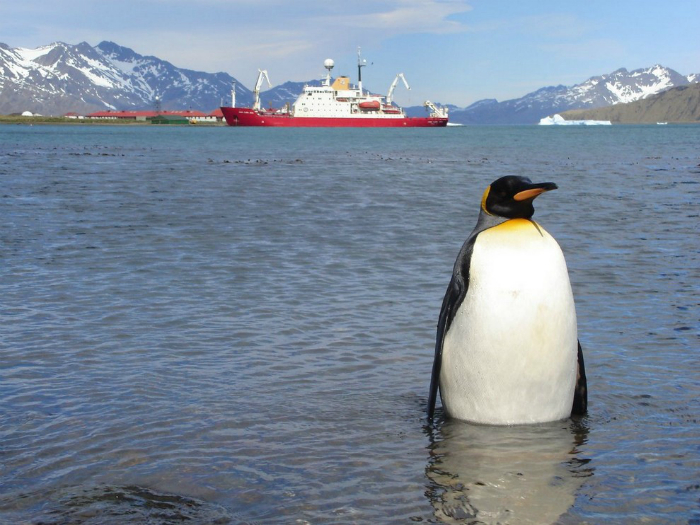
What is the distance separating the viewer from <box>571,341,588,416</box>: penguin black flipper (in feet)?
17.7

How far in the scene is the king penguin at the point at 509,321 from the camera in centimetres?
490

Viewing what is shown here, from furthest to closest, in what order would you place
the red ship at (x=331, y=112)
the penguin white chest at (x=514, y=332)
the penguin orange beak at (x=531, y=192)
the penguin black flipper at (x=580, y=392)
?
the red ship at (x=331, y=112), the penguin black flipper at (x=580, y=392), the penguin white chest at (x=514, y=332), the penguin orange beak at (x=531, y=192)

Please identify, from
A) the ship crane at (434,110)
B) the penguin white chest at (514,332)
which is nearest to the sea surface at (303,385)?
the penguin white chest at (514,332)

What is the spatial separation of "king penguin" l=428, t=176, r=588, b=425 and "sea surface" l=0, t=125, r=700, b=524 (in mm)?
223

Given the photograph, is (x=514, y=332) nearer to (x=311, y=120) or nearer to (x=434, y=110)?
(x=311, y=120)

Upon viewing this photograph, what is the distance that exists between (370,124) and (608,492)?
133 m

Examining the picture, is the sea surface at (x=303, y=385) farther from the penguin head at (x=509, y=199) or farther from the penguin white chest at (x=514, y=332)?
the penguin head at (x=509, y=199)

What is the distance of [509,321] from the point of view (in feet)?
16.3

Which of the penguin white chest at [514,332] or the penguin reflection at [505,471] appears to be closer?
the penguin reflection at [505,471]

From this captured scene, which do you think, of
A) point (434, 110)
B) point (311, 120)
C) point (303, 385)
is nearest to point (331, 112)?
point (311, 120)

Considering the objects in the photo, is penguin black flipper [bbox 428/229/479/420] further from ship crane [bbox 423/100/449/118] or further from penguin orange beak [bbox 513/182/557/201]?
ship crane [bbox 423/100/449/118]

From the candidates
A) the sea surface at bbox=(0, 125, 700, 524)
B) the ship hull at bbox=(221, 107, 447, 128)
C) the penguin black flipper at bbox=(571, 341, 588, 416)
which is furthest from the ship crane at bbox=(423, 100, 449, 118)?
the penguin black flipper at bbox=(571, 341, 588, 416)

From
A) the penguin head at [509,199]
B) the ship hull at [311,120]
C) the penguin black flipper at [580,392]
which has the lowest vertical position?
the ship hull at [311,120]

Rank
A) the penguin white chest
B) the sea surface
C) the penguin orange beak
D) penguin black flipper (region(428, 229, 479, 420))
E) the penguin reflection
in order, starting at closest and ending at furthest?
the penguin reflection → the sea surface → the penguin orange beak → the penguin white chest → penguin black flipper (region(428, 229, 479, 420))
